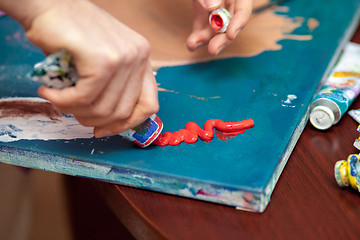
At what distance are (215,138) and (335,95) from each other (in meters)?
0.22

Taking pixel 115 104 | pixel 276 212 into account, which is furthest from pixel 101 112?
pixel 276 212

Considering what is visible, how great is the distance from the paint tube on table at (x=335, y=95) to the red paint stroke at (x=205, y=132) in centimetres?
12

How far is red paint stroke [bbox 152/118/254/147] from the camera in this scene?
2.25 feet

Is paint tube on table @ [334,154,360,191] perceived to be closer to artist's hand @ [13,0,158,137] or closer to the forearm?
artist's hand @ [13,0,158,137]

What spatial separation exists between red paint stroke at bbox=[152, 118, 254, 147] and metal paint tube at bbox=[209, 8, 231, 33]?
175 millimetres

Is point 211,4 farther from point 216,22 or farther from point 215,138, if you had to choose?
point 215,138

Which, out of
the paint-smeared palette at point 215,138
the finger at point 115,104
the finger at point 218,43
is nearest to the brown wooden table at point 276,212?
the paint-smeared palette at point 215,138

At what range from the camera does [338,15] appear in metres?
1.04

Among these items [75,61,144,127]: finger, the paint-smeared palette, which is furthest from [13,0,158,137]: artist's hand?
the paint-smeared palette

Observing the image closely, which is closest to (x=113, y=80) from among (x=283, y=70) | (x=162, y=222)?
(x=162, y=222)

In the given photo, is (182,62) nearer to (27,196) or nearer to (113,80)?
(113,80)

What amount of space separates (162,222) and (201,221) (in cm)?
5

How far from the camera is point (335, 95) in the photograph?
→ 29.0 inches

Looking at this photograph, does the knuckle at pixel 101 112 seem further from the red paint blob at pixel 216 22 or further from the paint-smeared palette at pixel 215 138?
A: the red paint blob at pixel 216 22
